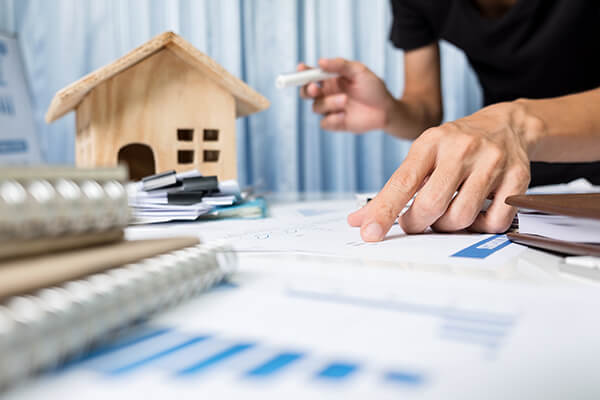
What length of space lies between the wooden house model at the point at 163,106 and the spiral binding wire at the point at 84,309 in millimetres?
675

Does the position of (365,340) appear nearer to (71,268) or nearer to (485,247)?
(71,268)

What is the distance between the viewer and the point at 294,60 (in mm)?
1897

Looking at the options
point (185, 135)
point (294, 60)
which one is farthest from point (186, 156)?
point (294, 60)

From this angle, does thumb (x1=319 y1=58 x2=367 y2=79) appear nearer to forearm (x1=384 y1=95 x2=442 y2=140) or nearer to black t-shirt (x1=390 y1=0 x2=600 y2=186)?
forearm (x1=384 y1=95 x2=442 y2=140)

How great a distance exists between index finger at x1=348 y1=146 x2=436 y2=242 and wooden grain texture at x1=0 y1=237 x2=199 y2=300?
252mm

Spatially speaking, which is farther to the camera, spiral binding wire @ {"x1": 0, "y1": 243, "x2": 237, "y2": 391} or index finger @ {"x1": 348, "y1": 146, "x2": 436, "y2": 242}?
index finger @ {"x1": 348, "y1": 146, "x2": 436, "y2": 242}

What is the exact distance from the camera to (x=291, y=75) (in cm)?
94

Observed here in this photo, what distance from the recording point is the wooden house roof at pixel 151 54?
2.64 feet

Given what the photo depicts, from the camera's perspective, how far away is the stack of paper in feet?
2.20

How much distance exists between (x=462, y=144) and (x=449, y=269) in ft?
0.66

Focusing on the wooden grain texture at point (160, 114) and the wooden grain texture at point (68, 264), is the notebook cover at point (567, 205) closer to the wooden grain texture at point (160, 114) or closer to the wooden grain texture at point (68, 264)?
the wooden grain texture at point (68, 264)

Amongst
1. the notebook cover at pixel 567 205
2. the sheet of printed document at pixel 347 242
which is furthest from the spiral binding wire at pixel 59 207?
the notebook cover at pixel 567 205

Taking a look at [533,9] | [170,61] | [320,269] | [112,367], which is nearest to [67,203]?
[112,367]

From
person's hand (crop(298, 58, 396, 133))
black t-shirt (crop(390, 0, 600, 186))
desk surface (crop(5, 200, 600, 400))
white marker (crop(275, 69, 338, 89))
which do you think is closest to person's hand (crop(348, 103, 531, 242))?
desk surface (crop(5, 200, 600, 400))
